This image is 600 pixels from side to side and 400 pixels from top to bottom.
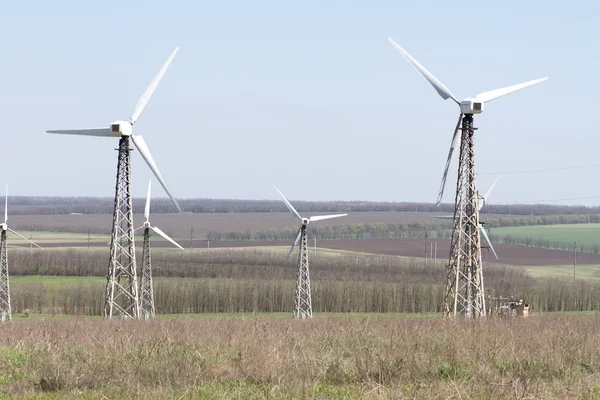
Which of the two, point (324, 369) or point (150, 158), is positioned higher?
point (150, 158)

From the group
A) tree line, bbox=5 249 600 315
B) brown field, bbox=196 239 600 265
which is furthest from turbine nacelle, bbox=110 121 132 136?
brown field, bbox=196 239 600 265

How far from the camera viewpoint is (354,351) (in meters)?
18.6

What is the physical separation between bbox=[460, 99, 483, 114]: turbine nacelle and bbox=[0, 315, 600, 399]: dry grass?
43.4 feet

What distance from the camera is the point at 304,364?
661 inches

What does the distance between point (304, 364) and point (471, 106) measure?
62.3 feet

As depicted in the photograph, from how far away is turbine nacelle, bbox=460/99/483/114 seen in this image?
33406 mm

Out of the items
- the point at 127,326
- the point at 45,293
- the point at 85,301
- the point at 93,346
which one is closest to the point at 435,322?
the point at 127,326

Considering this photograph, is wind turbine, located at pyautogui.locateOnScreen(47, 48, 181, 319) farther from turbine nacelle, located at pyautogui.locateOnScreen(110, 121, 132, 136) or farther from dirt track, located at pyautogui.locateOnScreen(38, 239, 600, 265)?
dirt track, located at pyautogui.locateOnScreen(38, 239, 600, 265)

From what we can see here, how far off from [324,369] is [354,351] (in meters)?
2.04

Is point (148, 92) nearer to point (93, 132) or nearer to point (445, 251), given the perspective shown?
point (93, 132)

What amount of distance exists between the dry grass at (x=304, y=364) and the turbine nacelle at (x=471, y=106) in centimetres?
1322

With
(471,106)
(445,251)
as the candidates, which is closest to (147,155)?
(471,106)

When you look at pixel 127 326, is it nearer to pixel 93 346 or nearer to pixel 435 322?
pixel 93 346

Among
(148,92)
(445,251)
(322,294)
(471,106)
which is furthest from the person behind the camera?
(445,251)
